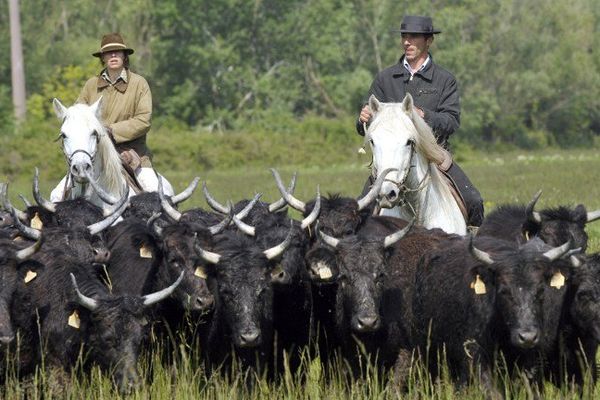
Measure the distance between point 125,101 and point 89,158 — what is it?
187 centimetres

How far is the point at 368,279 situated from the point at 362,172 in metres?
30.9

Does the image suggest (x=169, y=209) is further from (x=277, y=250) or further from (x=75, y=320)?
(x=75, y=320)

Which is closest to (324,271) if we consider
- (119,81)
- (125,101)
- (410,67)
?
(410,67)

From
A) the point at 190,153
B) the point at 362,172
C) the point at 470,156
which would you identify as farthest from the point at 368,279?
the point at 470,156

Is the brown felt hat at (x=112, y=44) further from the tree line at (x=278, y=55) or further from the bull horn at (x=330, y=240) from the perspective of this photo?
the tree line at (x=278, y=55)

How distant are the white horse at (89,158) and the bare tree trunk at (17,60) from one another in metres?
33.7

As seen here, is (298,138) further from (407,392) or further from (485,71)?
(407,392)

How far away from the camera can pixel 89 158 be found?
1318cm

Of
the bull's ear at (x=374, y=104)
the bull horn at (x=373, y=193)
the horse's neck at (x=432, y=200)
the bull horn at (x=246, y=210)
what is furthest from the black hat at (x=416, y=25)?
the bull horn at (x=246, y=210)

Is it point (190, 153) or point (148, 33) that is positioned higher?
point (148, 33)

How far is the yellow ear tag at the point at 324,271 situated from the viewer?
33.7 ft

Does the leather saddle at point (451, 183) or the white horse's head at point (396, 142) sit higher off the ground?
the white horse's head at point (396, 142)

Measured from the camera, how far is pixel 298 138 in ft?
164

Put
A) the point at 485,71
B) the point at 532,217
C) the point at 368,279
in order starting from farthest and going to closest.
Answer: the point at 485,71 → the point at 532,217 → the point at 368,279
